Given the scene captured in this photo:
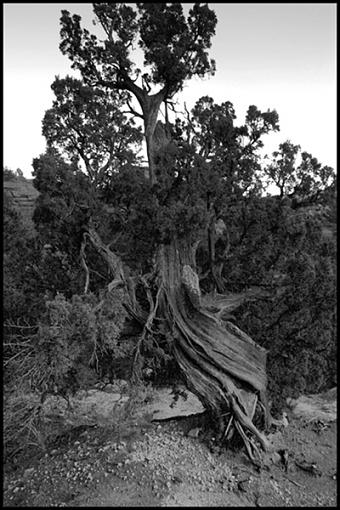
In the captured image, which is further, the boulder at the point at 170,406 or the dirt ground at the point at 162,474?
the boulder at the point at 170,406

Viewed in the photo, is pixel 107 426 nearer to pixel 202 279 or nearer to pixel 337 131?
pixel 202 279

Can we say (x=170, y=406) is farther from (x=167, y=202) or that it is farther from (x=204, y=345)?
(x=167, y=202)

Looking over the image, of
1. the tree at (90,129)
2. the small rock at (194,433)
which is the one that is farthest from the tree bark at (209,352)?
the tree at (90,129)

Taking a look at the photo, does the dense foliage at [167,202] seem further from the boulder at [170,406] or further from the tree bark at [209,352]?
the boulder at [170,406]

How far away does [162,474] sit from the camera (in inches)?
240

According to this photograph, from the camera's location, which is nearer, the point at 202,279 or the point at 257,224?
the point at 257,224

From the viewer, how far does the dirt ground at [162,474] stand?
18.4 ft

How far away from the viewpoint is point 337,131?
192 inches

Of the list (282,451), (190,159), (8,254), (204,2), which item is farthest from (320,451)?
(204,2)

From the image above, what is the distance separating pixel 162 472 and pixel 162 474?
0.04m

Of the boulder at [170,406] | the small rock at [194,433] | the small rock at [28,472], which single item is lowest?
the boulder at [170,406]

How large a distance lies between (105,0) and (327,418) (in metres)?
11.7

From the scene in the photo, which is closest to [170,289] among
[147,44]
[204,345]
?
[204,345]

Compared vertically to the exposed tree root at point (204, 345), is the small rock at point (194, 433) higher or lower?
lower
